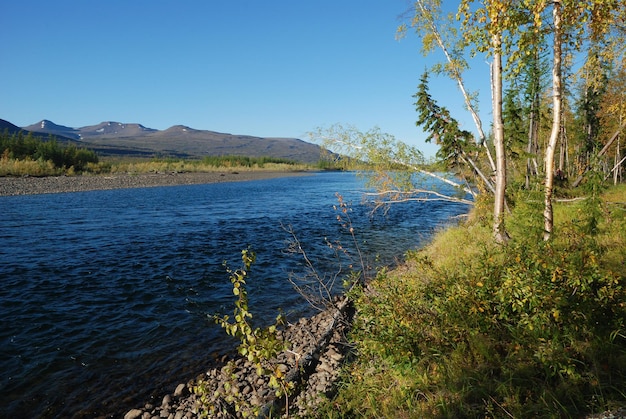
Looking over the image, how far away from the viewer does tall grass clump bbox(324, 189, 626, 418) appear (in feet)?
13.0

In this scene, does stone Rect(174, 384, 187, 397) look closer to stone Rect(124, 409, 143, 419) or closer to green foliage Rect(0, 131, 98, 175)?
stone Rect(124, 409, 143, 419)

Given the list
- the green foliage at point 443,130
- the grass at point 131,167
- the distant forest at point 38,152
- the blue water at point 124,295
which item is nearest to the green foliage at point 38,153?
the distant forest at point 38,152

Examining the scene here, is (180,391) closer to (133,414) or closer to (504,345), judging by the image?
(133,414)

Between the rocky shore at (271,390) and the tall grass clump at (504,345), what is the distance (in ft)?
1.91

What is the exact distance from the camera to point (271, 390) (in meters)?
6.25

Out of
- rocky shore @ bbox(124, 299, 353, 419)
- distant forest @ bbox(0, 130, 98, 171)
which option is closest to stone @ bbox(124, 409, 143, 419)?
rocky shore @ bbox(124, 299, 353, 419)

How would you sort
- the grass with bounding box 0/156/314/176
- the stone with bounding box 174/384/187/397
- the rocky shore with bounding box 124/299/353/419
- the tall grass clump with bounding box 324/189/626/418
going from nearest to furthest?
the tall grass clump with bounding box 324/189/626/418 → the rocky shore with bounding box 124/299/353/419 → the stone with bounding box 174/384/187/397 → the grass with bounding box 0/156/314/176

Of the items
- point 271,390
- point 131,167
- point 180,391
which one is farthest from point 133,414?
point 131,167

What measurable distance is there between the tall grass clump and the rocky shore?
581 mm

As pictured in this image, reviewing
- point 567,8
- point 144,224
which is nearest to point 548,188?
point 567,8

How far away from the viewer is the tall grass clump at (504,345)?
3.98 metres

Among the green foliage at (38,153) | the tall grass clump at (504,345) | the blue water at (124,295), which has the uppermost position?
the green foliage at (38,153)

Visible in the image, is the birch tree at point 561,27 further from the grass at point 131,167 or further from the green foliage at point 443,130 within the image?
the grass at point 131,167

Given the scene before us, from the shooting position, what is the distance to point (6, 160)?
166 feet
